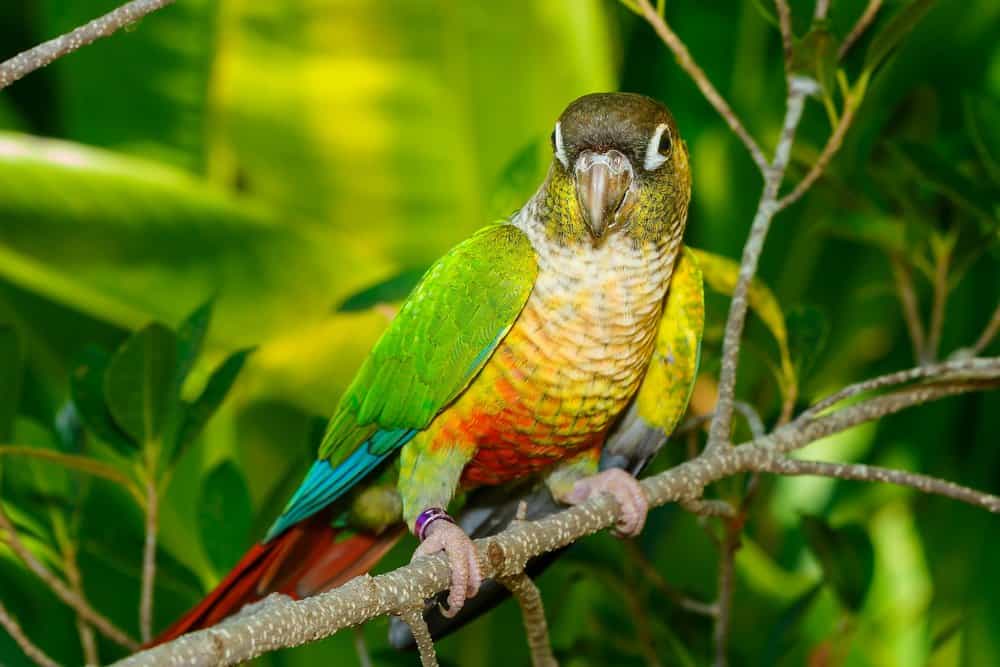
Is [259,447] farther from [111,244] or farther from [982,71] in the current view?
[982,71]

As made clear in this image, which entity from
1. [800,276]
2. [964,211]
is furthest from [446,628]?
[800,276]

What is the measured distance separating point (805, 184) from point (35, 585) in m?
1.07

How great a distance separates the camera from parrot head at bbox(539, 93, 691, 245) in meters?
0.88

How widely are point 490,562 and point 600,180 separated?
303mm

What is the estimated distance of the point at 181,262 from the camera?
170 cm

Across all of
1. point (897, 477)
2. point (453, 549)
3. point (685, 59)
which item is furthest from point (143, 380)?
point (897, 477)

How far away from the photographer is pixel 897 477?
938 mm

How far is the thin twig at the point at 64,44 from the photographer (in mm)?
702

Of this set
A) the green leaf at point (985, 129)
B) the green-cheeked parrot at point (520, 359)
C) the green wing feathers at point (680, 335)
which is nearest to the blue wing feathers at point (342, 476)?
the green-cheeked parrot at point (520, 359)

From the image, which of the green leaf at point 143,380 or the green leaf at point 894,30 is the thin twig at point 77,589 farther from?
the green leaf at point 894,30

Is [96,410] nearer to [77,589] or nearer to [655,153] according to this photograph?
[77,589]

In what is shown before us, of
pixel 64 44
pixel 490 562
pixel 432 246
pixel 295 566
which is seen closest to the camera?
pixel 64 44

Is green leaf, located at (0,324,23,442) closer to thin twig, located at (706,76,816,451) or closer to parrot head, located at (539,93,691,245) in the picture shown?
parrot head, located at (539,93,691,245)

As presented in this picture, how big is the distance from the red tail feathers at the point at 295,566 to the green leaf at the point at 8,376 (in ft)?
0.82
